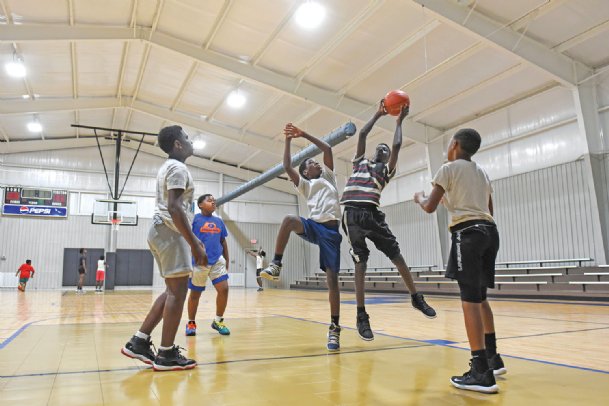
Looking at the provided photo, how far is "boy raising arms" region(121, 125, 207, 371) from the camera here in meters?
3.14

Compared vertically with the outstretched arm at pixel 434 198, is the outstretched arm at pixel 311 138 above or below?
above

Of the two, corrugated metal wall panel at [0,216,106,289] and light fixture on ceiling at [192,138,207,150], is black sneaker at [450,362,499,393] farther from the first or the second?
corrugated metal wall panel at [0,216,106,289]

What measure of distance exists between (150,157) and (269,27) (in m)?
14.8

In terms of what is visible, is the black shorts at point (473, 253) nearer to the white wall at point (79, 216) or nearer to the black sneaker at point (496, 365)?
the black sneaker at point (496, 365)

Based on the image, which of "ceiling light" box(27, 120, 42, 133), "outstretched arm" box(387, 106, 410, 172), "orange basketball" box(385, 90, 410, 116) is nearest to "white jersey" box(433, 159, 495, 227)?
"outstretched arm" box(387, 106, 410, 172)

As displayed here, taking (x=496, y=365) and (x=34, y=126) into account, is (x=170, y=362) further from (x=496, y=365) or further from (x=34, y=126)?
(x=34, y=126)

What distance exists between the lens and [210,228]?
Result: 18.0ft

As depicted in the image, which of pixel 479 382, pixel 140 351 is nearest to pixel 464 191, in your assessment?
pixel 479 382

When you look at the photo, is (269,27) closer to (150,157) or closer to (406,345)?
(406,345)

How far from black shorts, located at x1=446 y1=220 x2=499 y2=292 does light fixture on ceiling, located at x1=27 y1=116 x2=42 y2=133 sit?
836 inches

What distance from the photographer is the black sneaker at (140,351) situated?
3.34 metres

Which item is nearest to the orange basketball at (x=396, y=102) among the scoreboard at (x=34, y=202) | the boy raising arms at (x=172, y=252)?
the boy raising arms at (x=172, y=252)

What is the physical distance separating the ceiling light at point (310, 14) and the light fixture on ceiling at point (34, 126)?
14.2 metres

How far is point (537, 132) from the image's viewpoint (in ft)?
46.5
